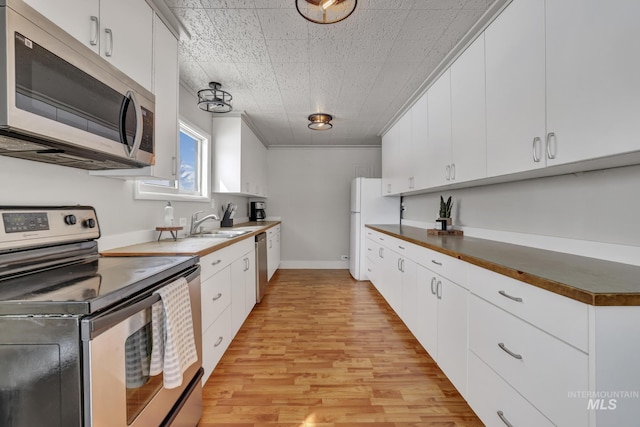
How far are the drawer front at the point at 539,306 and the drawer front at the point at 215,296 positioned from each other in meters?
1.56

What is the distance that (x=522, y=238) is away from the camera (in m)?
1.84

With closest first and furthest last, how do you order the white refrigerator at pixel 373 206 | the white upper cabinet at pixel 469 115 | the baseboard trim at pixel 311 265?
the white upper cabinet at pixel 469 115 < the white refrigerator at pixel 373 206 < the baseboard trim at pixel 311 265

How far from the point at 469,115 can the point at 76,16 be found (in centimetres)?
223

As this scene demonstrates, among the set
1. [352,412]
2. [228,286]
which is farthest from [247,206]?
[352,412]

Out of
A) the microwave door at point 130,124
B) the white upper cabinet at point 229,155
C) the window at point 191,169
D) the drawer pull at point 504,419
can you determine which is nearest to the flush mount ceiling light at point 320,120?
the white upper cabinet at point 229,155

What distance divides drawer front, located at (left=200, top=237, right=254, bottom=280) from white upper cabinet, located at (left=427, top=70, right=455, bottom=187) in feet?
6.15

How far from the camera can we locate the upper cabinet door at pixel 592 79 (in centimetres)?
97

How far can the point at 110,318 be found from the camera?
0.82 meters

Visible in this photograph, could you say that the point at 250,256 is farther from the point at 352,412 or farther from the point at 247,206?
the point at 247,206

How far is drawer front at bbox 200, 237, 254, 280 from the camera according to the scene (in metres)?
1.72

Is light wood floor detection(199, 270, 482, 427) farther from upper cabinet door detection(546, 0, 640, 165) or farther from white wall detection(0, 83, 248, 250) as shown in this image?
upper cabinet door detection(546, 0, 640, 165)

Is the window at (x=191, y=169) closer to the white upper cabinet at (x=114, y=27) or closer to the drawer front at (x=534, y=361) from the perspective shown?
the white upper cabinet at (x=114, y=27)

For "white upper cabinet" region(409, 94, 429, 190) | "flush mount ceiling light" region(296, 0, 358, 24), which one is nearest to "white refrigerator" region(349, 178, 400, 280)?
"white upper cabinet" region(409, 94, 429, 190)

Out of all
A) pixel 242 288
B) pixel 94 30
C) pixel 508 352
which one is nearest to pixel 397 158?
pixel 242 288
